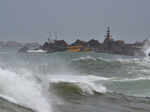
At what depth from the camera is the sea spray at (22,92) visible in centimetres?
693

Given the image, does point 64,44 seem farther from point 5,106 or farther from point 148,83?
point 5,106

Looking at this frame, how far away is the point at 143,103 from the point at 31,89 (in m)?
3.74

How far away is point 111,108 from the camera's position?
26.7 feet

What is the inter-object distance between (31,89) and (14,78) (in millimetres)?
→ 712

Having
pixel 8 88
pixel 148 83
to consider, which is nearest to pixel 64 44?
pixel 148 83

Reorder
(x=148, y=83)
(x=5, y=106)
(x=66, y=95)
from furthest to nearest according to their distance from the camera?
(x=148, y=83), (x=66, y=95), (x=5, y=106)

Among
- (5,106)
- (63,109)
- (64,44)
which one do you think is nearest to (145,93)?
(63,109)

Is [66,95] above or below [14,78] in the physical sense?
below

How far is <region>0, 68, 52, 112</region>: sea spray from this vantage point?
22.7ft

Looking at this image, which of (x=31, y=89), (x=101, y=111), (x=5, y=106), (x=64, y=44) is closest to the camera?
(x=5, y=106)

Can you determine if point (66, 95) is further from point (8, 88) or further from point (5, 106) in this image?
point (5, 106)

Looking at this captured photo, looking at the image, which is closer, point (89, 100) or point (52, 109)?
point (52, 109)

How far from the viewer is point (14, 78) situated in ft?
28.2

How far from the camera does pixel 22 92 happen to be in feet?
25.3
